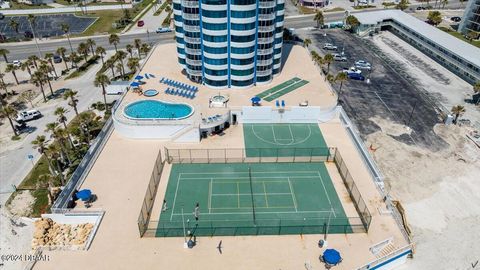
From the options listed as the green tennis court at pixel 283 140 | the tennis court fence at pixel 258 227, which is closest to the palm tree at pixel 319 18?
the green tennis court at pixel 283 140

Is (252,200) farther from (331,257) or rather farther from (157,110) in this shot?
(157,110)

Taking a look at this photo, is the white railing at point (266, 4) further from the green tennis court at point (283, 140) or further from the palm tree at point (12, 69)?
the palm tree at point (12, 69)

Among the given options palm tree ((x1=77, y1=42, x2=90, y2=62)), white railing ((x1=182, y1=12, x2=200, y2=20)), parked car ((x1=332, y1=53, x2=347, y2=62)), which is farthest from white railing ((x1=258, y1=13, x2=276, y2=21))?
palm tree ((x1=77, y1=42, x2=90, y2=62))

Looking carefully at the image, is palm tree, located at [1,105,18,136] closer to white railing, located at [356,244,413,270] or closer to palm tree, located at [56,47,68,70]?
palm tree, located at [56,47,68,70]

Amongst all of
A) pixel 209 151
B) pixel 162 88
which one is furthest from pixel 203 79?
pixel 209 151

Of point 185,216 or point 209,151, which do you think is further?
point 209,151

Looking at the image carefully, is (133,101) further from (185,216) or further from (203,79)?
(185,216)
